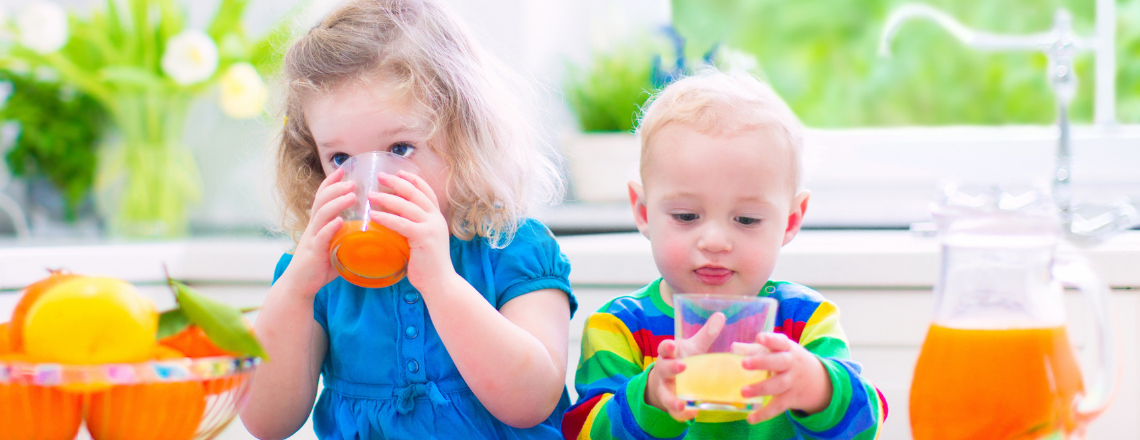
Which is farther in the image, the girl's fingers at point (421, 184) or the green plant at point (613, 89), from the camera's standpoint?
the green plant at point (613, 89)

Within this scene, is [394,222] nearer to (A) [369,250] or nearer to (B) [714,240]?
(A) [369,250]

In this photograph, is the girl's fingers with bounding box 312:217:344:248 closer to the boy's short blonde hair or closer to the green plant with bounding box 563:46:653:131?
the boy's short blonde hair

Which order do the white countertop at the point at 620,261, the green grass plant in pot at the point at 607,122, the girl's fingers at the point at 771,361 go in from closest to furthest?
the girl's fingers at the point at 771,361 → the white countertop at the point at 620,261 → the green grass plant in pot at the point at 607,122

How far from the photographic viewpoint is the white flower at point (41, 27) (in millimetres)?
1828

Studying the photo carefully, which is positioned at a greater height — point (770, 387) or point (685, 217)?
point (685, 217)

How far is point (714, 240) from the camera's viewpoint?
943mm

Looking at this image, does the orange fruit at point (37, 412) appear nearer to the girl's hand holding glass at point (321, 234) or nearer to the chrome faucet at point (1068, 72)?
the girl's hand holding glass at point (321, 234)

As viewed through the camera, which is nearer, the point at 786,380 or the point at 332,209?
the point at 786,380

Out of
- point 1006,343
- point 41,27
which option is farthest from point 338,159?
point 41,27

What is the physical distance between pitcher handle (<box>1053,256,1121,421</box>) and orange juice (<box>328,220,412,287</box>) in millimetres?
582

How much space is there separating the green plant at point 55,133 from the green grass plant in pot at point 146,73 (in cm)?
4

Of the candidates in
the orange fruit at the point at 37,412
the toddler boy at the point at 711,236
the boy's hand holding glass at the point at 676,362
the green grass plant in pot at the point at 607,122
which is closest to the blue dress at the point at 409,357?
the toddler boy at the point at 711,236

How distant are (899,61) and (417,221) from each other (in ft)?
4.93

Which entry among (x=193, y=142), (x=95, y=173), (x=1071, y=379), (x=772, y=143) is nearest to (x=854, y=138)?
(x=772, y=143)
